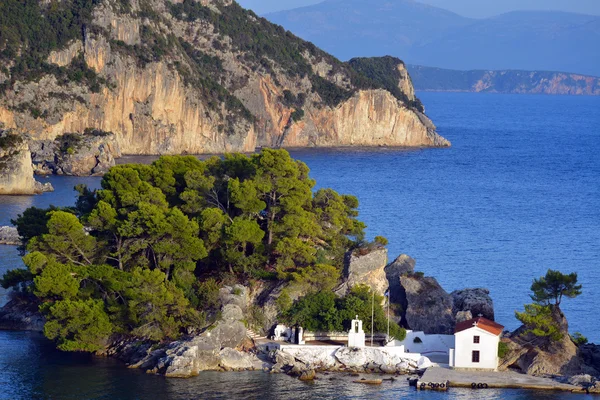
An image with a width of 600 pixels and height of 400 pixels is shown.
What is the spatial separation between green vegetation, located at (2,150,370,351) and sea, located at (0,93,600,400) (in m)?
2.41

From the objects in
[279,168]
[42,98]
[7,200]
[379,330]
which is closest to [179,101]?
[42,98]

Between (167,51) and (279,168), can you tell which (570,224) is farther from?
(167,51)

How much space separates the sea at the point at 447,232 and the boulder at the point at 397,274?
487cm

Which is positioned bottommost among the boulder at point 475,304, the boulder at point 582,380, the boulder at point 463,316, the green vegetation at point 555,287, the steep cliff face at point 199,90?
the boulder at point 582,380

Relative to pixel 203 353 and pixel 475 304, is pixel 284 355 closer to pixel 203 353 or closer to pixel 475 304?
pixel 203 353

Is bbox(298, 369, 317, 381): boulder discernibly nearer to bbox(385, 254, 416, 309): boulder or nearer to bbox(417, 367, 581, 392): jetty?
bbox(417, 367, 581, 392): jetty

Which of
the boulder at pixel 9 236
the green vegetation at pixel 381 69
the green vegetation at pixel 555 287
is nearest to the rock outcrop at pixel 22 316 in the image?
the boulder at pixel 9 236

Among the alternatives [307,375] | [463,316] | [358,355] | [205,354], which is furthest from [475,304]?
[205,354]

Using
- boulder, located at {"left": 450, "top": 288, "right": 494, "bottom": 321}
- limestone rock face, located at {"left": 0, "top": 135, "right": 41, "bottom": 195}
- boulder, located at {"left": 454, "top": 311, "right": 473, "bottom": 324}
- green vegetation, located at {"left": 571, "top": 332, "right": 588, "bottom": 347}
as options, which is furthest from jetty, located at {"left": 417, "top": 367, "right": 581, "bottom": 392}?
limestone rock face, located at {"left": 0, "top": 135, "right": 41, "bottom": 195}

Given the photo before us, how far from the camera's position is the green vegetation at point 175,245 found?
48.5m

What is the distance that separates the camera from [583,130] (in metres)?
190

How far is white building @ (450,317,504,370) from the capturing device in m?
46.1

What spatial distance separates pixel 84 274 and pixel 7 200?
40.8m

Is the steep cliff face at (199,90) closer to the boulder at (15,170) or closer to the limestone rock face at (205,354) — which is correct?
the boulder at (15,170)
